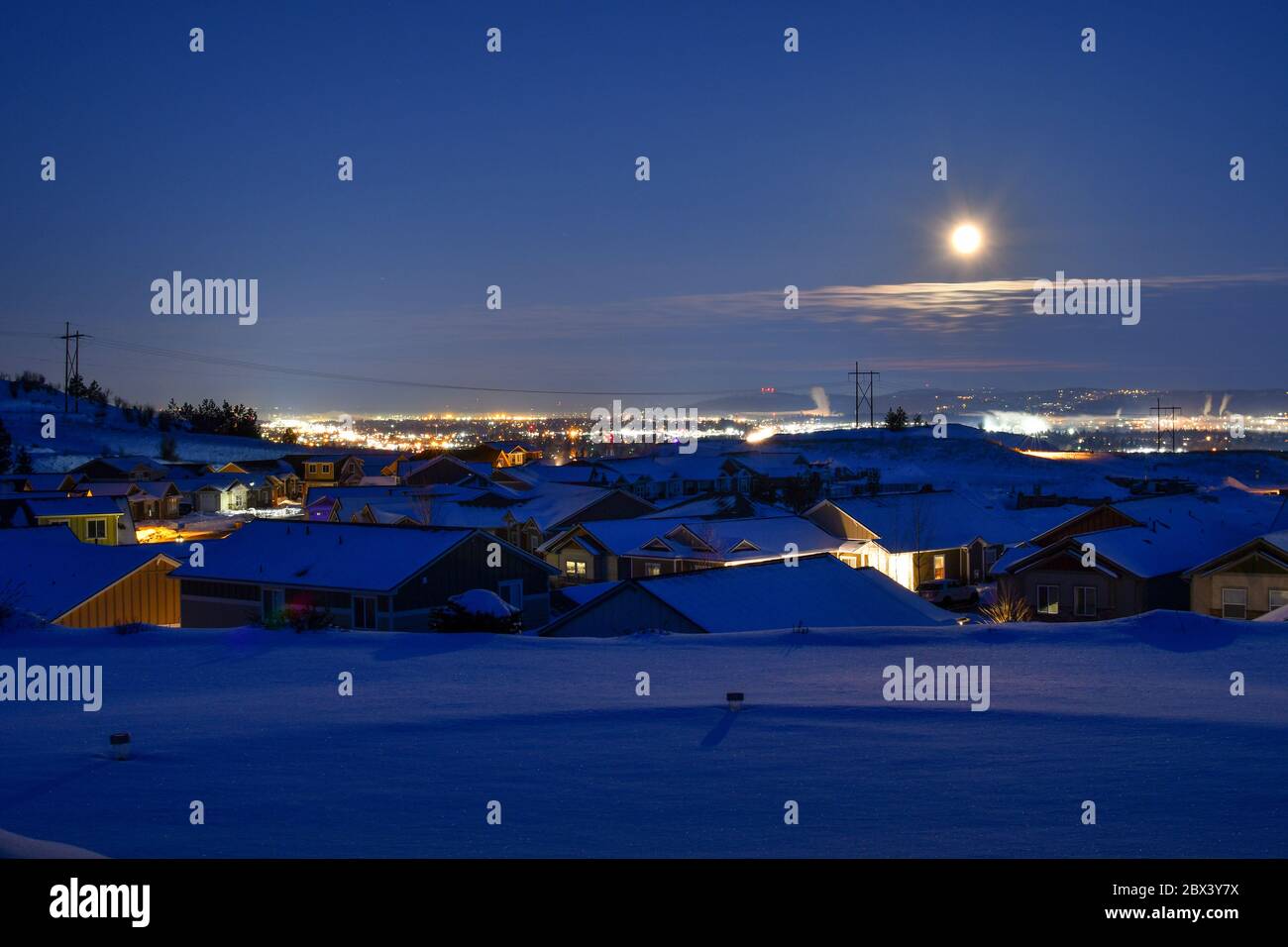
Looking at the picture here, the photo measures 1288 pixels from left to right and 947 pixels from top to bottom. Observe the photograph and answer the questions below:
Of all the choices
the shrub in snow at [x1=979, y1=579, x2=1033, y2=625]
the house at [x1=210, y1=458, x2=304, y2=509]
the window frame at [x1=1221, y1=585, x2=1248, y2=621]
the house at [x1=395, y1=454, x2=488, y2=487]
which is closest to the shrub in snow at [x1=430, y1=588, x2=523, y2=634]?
the shrub in snow at [x1=979, y1=579, x2=1033, y2=625]

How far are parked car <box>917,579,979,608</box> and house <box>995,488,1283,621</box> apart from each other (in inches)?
187

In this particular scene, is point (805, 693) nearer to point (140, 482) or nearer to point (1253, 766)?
point (1253, 766)

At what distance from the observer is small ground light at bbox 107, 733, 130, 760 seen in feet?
23.4

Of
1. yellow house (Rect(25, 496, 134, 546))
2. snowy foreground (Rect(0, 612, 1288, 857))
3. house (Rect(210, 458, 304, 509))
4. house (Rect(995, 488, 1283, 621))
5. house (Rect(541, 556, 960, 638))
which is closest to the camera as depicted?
snowy foreground (Rect(0, 612, 1288, 857))

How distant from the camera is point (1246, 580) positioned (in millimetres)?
28922

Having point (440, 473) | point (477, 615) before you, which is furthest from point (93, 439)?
point (477, 615)

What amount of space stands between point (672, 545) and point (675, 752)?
3357cm

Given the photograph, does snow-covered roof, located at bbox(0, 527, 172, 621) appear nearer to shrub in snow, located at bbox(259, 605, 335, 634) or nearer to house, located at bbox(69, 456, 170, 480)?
shrub in snow, located at bbox(259, 605, 335, 634)

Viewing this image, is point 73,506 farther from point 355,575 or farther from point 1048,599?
point 1048,599

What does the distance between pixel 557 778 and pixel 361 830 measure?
1.32 m

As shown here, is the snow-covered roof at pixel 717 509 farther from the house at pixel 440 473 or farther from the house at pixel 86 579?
the house at pixel 440 473

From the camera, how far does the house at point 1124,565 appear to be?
3266cm

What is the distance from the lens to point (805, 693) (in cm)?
899
